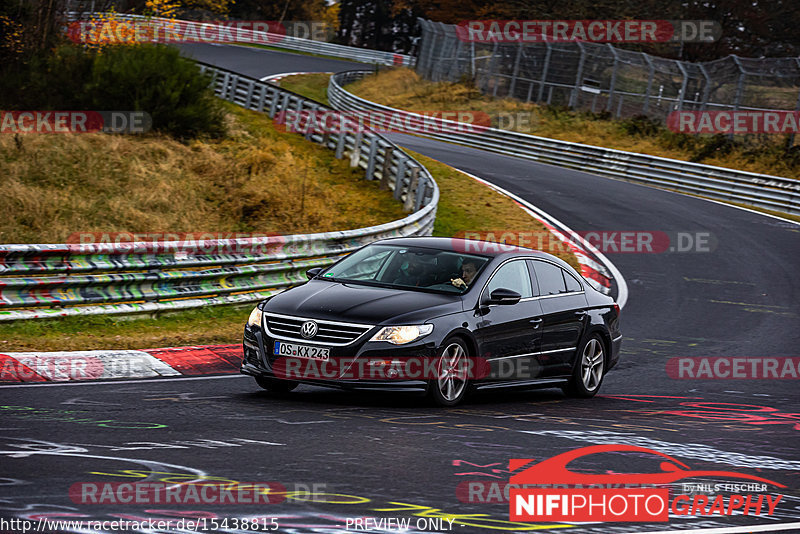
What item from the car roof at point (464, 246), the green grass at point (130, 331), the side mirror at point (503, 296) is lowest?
the green grass at point (130, 331)

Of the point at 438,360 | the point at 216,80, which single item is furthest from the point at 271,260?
the point at 216,80

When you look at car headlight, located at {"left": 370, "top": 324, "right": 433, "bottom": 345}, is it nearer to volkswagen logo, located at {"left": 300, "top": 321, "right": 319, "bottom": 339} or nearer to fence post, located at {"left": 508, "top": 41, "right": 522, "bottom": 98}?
volkswagen logo, located at {"left": 300, "top": 321, "right": 319, "bottom": 339}

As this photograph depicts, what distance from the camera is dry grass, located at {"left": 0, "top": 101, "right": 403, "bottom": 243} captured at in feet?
55.8

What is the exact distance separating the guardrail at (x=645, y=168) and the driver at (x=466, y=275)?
69.7ft

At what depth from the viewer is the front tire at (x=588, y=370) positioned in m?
10.7

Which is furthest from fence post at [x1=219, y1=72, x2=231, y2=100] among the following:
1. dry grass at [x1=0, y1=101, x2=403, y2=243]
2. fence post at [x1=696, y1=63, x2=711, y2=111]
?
fence post at [x1=696, y1=63, x2=711, y2=111]

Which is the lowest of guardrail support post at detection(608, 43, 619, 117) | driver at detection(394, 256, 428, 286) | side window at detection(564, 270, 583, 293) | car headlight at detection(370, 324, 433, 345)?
car headlight at detection(370, 324, 433, 345)

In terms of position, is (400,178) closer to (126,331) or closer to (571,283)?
(126,331)

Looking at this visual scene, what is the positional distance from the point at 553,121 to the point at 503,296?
108 feet

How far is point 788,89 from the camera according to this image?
3275 centimetres

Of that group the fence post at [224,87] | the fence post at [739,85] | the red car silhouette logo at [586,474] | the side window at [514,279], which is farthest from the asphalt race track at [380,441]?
the fence post at [224,87]

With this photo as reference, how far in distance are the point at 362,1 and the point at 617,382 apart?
90043mm

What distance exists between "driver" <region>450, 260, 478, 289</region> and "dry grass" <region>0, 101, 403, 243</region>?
8.50m

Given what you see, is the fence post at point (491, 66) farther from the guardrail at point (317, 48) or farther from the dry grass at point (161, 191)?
the dry grass at point (161, 191)
